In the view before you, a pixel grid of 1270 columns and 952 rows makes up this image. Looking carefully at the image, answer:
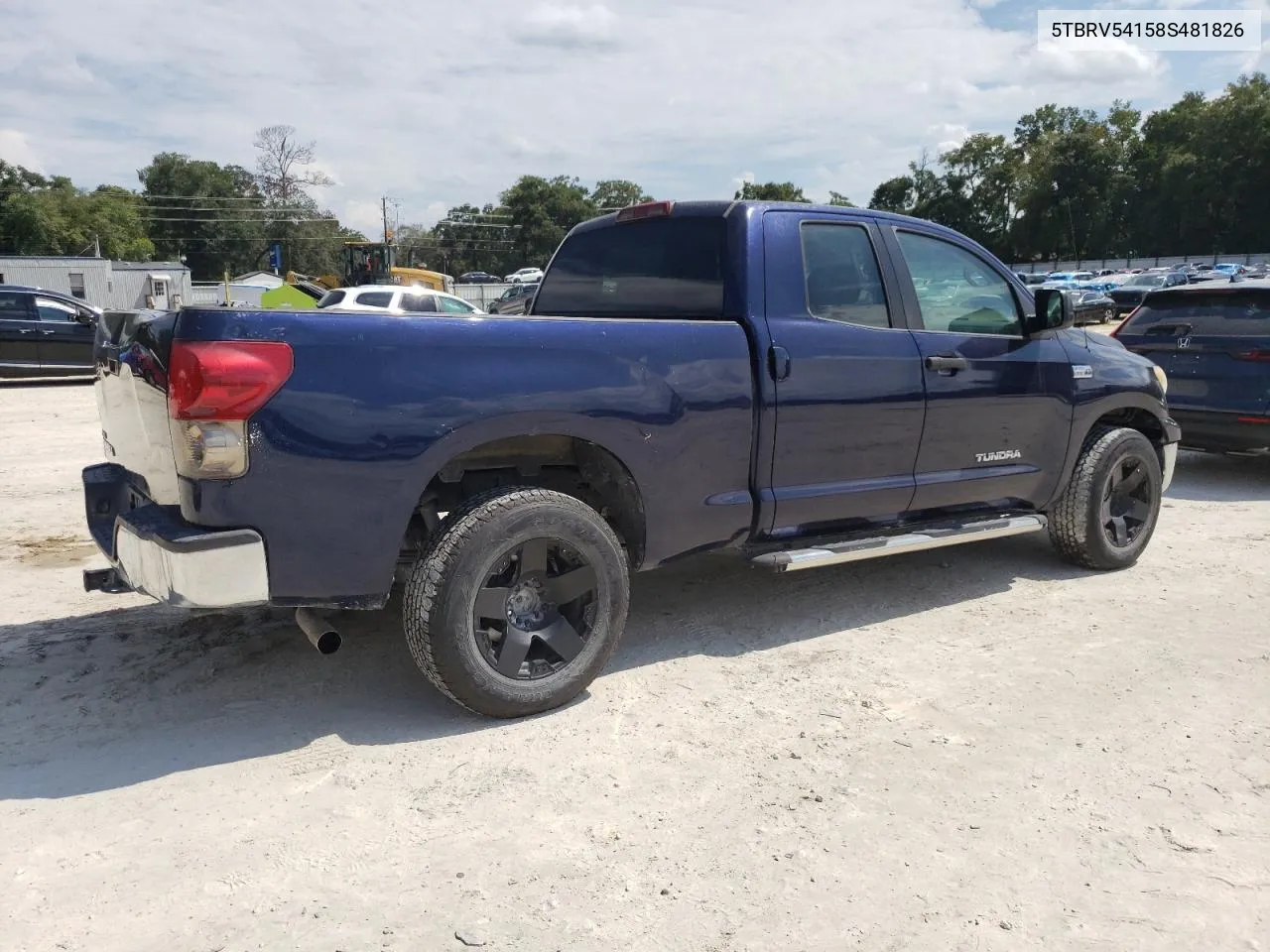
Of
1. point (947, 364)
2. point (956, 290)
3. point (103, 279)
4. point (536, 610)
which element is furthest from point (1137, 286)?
point (103, 279)

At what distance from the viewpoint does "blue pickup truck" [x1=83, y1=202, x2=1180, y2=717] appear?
3.09 meters

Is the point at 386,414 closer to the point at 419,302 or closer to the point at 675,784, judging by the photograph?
the point at 675,784

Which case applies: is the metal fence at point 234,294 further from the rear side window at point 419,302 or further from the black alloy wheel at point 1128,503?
→ the black alloy wheel at point 1128,503

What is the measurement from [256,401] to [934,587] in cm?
378

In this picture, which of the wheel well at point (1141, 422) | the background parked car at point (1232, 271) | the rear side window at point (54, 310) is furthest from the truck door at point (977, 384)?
the background parked car at point (1232, 271)

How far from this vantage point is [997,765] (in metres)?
3.32

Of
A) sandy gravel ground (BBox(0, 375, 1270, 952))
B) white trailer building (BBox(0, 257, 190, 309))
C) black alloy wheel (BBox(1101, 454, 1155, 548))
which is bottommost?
sandy gravel ground (BBox(0, 375, 1270, 952))

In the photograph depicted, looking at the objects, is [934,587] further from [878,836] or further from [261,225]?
[261,225]

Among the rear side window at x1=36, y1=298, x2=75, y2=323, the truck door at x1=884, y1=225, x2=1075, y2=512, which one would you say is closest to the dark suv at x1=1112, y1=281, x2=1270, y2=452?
the truck door at x1=884, y1=225, x2=1075, y2=512

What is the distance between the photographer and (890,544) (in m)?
4.48

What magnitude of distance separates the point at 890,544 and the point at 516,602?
1843 mm

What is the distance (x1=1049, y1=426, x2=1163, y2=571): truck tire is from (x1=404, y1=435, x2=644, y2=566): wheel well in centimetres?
286

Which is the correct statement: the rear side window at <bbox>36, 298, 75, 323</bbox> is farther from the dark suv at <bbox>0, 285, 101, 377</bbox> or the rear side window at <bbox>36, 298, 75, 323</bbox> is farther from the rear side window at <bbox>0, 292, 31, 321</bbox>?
the rear side window at <bbox>0, 292, 31, 321</bbox>

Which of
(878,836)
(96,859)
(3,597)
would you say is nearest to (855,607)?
(878,836)
